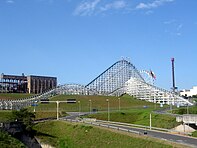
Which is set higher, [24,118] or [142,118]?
[24,118]

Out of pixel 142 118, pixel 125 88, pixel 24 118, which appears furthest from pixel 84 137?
pixel 125 88

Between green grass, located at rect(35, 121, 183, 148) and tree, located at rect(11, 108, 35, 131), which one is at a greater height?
tree, located at rect(11, 108, 35, 131)

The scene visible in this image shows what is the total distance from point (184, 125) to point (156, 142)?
838 inches

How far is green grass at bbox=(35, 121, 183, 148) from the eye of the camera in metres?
45.0

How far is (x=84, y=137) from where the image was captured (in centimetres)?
5497

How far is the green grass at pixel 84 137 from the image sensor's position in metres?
45.0

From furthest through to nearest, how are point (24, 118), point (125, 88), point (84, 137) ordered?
point (125, 88) → point (24, 118) → point (84, 137)

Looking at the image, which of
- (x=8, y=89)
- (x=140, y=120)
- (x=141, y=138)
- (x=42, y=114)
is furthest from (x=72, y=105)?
(x=8, y=89)

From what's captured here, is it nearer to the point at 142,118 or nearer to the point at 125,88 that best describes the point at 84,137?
the point at 142,118

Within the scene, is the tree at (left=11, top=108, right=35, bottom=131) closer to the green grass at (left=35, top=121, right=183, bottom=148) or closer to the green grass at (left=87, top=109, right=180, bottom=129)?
the green grass at (left=35, top=121, right=183, bottom=148)

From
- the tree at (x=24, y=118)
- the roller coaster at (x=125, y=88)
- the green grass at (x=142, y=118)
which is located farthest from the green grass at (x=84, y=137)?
the roller coaster at (x=125, y=88)

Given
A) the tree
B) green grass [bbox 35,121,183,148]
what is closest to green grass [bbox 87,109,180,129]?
green grass [bbox 35,121,183,148]

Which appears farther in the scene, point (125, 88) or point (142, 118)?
point (125, 88)

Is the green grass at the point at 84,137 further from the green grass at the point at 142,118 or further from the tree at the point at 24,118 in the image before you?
the green grass at the point at 142,118
